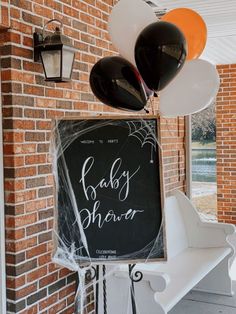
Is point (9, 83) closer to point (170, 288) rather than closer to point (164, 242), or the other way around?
point (164, 242)

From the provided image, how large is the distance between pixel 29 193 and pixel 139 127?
2.38 feet

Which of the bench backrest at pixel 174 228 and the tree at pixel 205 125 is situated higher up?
the tree at pixel 205 125

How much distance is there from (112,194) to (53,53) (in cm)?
85

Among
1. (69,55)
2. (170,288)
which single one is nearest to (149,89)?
(69,55)

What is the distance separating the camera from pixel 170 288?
2922 millimetres

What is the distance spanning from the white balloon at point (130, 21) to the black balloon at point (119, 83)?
93 millimetres

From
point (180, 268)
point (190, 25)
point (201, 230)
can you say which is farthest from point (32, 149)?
point (201, 230)

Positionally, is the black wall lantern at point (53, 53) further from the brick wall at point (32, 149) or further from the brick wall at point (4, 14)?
the brick wall at point (4, 14)

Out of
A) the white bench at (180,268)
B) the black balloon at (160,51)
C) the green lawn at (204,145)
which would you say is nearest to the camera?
the black balloon at (160,51)

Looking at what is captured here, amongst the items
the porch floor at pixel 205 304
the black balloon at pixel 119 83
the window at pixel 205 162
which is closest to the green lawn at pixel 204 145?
the window at pixel 205 162

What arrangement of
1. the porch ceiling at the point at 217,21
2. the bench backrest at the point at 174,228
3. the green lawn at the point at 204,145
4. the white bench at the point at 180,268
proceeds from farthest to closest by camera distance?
1. the green lawn at the point at 204,145
2. the bench backrest at the point at 174,228
3. the porch ceiling at the point at 217,21
4. the white bench at the point at 180,268

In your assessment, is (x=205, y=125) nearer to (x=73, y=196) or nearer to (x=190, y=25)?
(x=190, y=25)

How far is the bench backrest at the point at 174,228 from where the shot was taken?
374cm

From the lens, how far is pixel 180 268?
10.9 feet
